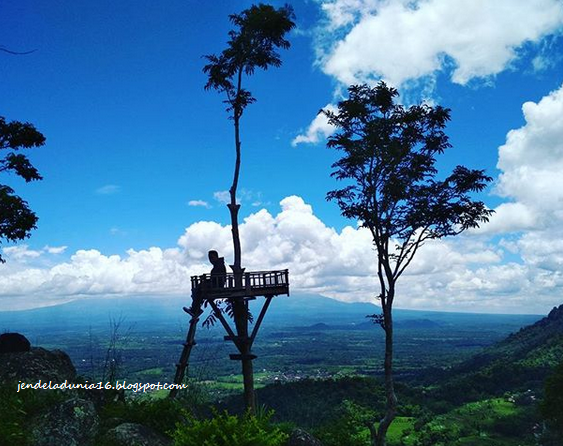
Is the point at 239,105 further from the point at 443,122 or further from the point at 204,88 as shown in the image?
the point at 443,122

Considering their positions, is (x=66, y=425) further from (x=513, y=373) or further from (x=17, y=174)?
(x=513, y=373)

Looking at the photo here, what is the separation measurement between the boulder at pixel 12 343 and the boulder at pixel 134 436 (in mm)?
6831

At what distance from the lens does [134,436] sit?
12.1 meters

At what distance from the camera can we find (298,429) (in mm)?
14445

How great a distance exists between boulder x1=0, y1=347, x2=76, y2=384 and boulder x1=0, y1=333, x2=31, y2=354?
30 cm

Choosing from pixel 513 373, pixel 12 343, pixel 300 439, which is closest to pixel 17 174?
pixel 12 343

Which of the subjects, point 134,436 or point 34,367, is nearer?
point 134,436

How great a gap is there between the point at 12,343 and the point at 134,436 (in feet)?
25.6

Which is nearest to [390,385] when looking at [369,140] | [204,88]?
[369,140]

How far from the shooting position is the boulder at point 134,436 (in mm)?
11883

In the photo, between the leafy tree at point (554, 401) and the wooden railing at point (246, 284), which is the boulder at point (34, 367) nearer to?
the wooden railing at point (246, 284)

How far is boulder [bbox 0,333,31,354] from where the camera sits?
1680 centimetres

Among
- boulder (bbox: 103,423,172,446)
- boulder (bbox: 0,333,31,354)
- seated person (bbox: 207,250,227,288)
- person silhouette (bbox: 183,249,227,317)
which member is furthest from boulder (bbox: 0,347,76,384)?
seated person (bbox: 207,250,227,288)

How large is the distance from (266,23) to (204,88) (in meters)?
4.13
